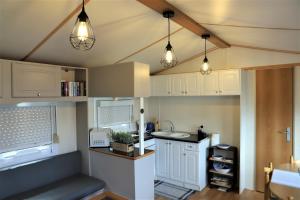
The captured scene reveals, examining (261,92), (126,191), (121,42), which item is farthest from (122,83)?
(261,92)

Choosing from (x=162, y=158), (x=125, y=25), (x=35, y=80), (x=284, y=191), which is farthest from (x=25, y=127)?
(x=284, y=191)

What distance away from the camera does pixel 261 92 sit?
372 cm

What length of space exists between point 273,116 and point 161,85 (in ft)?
6.94

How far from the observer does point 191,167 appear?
3.83 metres

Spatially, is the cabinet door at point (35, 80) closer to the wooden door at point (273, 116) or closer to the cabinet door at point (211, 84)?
the cabinet door at point (211, 84)

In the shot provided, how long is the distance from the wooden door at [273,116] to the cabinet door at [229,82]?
1.50ft

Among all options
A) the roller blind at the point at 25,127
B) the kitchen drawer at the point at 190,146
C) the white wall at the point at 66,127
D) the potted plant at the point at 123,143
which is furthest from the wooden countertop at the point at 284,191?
the roller blind at the point at 25,127

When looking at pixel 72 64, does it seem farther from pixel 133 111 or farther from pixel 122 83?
pixel 133 111

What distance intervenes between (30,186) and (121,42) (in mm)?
2234

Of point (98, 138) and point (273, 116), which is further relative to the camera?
point (273, 116)

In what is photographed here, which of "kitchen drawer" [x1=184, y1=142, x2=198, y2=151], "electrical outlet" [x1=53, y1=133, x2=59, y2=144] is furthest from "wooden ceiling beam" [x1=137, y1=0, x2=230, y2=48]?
"electrical outlet" [x1=53, y1=133, x2=59, y2=144]

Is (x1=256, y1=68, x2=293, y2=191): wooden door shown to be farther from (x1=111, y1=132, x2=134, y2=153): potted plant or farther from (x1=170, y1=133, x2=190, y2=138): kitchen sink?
(x1=111, y1=132, x2=134, y2=153): potted plant

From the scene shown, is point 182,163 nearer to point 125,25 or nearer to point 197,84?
point 197,84

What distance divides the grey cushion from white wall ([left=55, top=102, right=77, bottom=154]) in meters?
0.49
